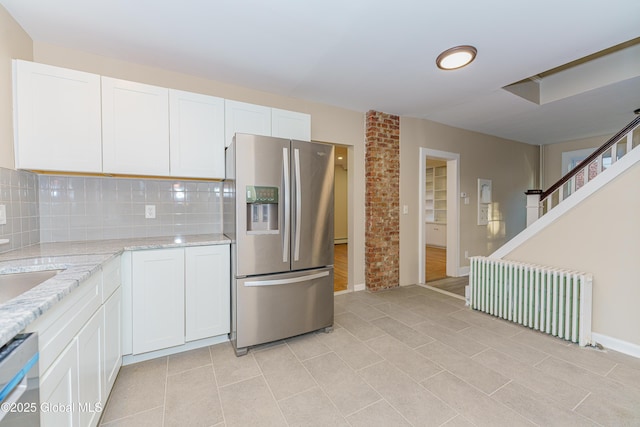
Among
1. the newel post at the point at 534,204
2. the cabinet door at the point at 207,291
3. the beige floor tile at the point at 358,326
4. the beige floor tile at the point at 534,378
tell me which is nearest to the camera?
the beige floor tile at the point at 534,378

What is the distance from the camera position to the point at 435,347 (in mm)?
2312

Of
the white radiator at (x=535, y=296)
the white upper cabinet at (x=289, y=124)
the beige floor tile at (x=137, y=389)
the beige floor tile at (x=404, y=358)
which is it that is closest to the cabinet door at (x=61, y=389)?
the beige floor tile at (x=137, y=389)

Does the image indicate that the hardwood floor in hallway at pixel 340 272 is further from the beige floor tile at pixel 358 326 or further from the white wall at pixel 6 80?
the white wall at pixel 6 80

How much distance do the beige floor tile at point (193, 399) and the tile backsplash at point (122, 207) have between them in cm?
132

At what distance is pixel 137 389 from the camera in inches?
70.2

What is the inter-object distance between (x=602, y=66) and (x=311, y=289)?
4.18 meters

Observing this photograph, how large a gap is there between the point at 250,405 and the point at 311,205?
1.53 m

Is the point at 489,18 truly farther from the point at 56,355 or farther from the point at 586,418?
the point at 56,355

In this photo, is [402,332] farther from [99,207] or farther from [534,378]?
[99,207]

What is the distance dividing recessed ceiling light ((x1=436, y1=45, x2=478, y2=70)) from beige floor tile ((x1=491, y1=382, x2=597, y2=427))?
260 cm

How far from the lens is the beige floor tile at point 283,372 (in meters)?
1.80

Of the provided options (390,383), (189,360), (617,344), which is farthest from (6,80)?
(617,344)

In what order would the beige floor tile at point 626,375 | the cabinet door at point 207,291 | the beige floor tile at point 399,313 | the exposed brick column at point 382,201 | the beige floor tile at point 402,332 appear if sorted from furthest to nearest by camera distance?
the exposed brick column at point 382,201 < the beige floor tile at point 399,313 < the beige floor tile at point 402,332 < the cabinet door at point 207,291 < the beige floor tile at point 626,375

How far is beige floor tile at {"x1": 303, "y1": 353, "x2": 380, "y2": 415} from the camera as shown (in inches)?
65.7
